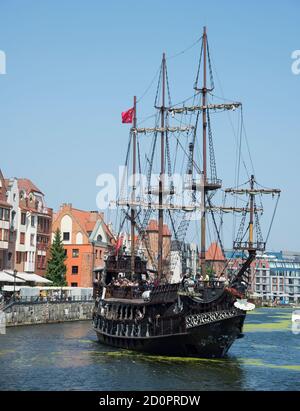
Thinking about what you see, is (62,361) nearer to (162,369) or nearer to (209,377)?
(162,369)

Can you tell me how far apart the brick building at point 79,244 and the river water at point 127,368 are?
4978cm

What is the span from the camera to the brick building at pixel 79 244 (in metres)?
117

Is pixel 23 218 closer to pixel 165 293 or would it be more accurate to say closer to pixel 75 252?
pixel 75 252

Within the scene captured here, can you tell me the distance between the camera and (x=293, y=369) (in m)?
48.8

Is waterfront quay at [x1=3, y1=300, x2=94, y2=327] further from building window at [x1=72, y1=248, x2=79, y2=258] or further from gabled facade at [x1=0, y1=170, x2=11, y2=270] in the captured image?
building window at [x1=72, y1=248, x2=79, y2=258]

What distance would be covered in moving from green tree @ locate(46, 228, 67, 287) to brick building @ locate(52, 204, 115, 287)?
10354 mm

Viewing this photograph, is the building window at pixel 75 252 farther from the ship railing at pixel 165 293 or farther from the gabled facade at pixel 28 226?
the ship railing at pixel 165 293

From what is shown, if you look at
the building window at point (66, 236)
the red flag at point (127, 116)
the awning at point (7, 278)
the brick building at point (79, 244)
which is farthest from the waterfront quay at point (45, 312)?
the red flag at point (127, 116)

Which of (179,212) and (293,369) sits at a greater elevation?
(179,212)

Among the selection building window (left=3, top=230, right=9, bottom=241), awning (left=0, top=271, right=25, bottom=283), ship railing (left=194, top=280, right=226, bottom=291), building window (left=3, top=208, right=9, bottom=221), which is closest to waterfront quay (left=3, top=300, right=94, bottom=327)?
awning (left=0, top=271, right=25, bottom=283)

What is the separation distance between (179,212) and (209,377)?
3564cm

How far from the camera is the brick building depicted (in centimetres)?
11675

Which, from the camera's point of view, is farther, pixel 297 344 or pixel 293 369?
pixel 297 344
